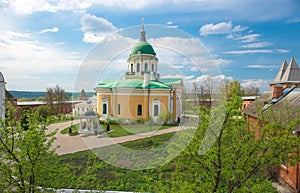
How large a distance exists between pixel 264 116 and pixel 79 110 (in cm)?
1307

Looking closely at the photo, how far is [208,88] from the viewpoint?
12.5ft

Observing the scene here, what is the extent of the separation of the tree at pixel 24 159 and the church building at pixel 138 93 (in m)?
8.39

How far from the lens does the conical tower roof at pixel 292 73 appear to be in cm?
1945

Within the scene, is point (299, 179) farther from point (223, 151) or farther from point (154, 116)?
point (154, 116)

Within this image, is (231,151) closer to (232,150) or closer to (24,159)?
(232,150)

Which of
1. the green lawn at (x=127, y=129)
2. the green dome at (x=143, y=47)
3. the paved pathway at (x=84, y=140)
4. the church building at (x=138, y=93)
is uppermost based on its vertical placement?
the green dome at (x=143, y=47)

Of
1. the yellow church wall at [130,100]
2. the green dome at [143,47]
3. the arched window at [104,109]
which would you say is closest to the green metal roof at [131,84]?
the yellow church wall at [130,100]

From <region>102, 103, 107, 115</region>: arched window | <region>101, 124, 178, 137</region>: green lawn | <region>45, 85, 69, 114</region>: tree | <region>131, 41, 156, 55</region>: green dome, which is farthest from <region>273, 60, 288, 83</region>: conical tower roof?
<region>45, 85, 69, 114</region>: tree

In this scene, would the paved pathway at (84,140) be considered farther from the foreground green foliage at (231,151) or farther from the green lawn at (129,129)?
the foreground green foliage at (231,151)

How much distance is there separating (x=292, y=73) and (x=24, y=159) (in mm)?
21579

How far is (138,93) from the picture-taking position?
17203 mm

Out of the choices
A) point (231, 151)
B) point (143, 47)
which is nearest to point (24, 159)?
point (231, 151)

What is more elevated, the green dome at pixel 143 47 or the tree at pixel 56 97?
the green dome at pixel 143 47

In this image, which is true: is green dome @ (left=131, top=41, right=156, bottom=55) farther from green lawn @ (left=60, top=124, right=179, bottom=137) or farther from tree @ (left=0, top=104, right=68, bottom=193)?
tree @ (left=0, top=104, right=68, bottom=193)
